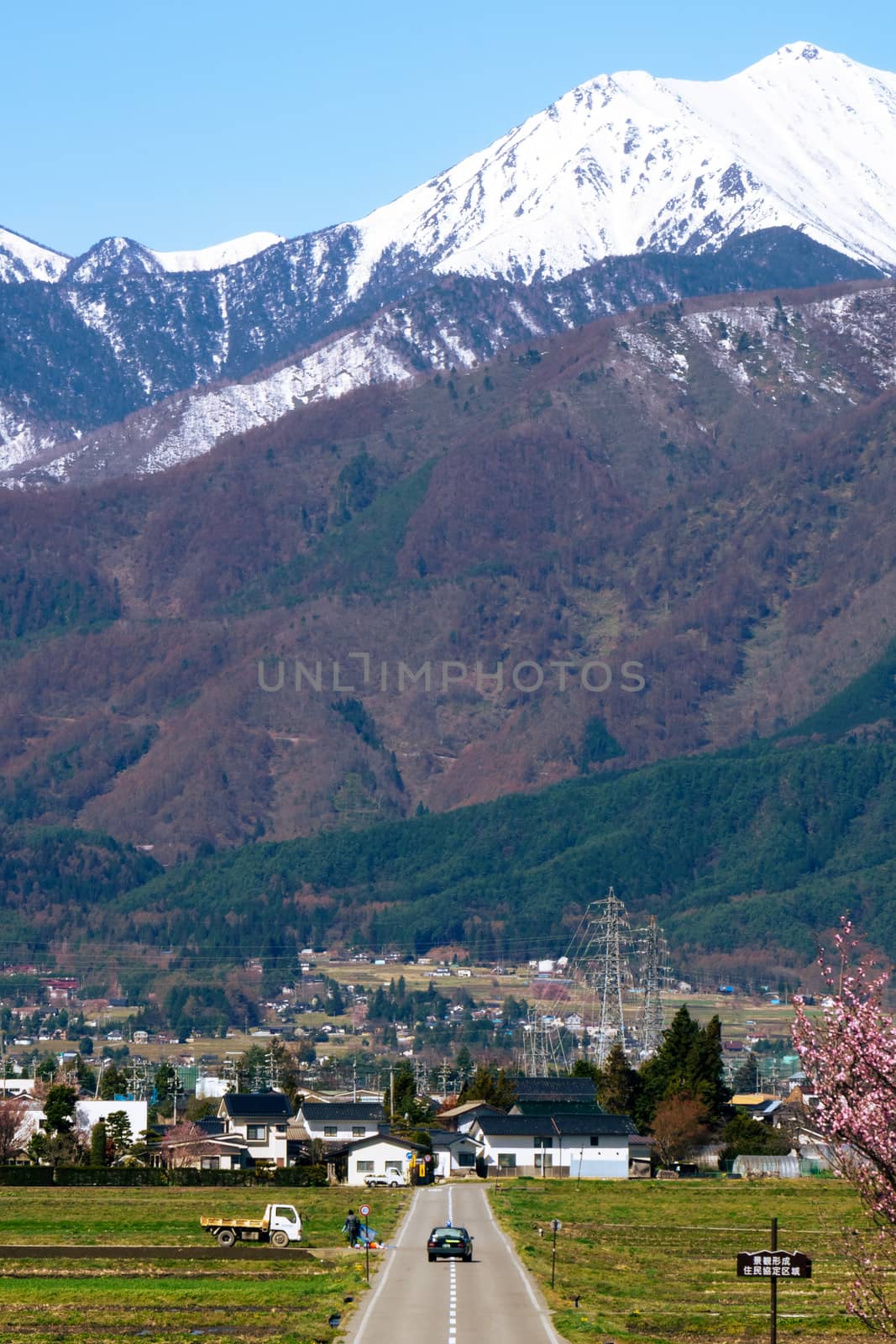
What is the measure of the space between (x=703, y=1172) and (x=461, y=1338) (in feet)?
379

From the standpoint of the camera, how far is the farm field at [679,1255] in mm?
79688

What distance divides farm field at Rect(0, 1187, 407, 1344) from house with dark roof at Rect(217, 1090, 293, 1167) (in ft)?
159

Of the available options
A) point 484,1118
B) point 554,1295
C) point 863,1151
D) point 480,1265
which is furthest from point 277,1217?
point 484,1118

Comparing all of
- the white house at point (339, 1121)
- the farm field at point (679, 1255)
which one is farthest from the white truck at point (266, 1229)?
the white house at point (339, 1121)

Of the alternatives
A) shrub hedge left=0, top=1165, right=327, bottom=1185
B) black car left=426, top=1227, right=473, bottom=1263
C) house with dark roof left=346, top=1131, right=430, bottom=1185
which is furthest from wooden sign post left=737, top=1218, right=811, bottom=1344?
house with dark roof left=346, top=1131, right=430, bottom=1185

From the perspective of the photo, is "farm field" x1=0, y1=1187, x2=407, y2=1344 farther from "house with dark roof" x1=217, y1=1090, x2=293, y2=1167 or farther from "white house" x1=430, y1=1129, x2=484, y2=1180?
"house with dark roof" x1=217, y1=1090, x2=293, y2=1167

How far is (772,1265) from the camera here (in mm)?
59719

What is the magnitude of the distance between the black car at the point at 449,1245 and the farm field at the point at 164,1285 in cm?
309

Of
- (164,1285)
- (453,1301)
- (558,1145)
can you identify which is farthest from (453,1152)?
(453,1301)

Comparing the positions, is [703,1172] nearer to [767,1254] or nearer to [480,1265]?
[480,1265]

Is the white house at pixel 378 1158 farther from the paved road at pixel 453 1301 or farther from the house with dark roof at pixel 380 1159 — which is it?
the paved road at pixel 453 1301

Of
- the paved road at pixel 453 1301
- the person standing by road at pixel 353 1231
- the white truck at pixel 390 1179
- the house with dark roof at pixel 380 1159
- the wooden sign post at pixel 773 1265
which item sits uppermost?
the house with dark roof at pixel 380 1159

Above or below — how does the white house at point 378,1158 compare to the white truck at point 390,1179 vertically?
above

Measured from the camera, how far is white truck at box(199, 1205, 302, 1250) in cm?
10838
